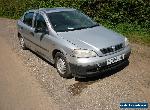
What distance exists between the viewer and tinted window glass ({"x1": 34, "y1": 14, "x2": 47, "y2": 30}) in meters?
8.43

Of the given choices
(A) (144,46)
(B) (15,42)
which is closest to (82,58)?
(A) (144,46)

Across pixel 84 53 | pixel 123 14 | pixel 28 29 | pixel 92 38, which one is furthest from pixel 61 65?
pixel 123 14

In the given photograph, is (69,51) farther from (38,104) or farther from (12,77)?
(12,77)

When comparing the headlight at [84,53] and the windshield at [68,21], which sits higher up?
the windshield at [68,21]

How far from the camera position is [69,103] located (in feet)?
21.3

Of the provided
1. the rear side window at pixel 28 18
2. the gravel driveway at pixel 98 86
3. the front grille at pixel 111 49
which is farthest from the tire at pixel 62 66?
the rear side window at pixel 28 18

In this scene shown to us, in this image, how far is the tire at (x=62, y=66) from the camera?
7480 millimetres

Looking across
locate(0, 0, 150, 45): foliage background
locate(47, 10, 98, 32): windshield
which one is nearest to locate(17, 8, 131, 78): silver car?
locate(47, 10, 98, 32): windshield

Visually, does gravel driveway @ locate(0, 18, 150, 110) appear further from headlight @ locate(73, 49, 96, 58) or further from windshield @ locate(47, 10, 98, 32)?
windshield @ locate(47, 10, 98, 32)

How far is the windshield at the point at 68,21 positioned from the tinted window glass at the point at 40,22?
0.24m

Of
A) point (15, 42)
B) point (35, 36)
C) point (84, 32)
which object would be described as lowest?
point (15, 42)

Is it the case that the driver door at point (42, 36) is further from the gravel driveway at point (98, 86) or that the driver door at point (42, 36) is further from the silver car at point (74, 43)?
the gravel driveway at point (98, 86)

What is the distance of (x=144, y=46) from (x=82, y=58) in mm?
4247

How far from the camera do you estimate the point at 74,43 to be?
722 cm
